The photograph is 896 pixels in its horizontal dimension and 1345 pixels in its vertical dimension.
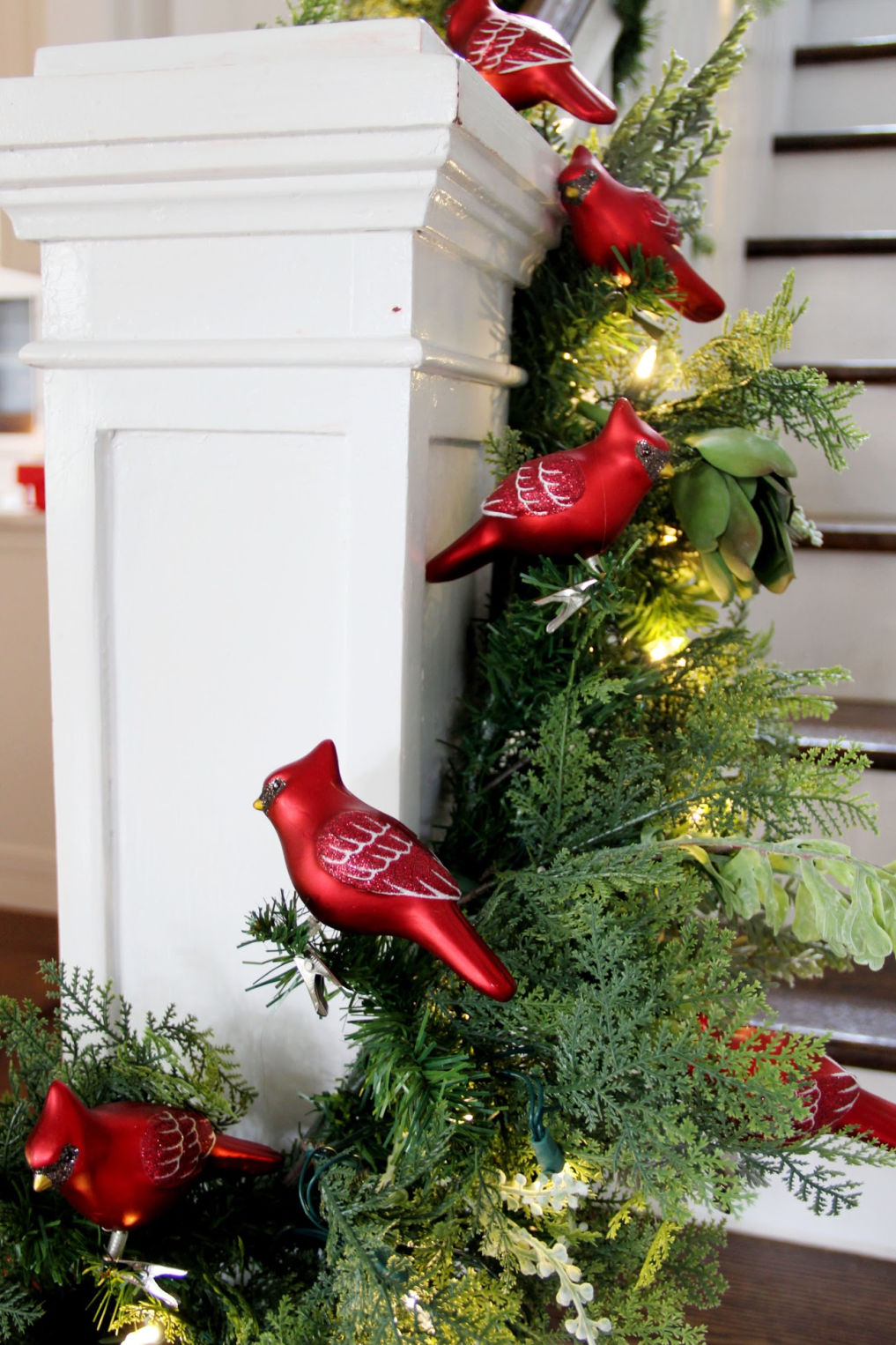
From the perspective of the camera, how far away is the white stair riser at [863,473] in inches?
57.2

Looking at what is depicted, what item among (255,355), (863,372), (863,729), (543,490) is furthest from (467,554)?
(863,372)

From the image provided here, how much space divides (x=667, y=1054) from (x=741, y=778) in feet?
0.67

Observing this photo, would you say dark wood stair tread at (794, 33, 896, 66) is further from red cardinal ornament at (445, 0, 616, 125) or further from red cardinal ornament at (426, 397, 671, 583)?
red cardinal ornament at (426, 397, 671, 583)

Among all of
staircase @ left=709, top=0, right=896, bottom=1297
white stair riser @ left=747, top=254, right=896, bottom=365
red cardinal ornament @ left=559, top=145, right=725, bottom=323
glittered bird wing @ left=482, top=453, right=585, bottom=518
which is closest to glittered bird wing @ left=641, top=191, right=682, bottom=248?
red cardinal ornament @ left=559, top=145, right=725, bottom=323

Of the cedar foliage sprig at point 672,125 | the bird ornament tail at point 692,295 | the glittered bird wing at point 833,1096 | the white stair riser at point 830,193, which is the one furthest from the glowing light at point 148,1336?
the white stair riser at point 830,193

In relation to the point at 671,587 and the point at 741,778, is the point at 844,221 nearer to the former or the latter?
the point at 671,587

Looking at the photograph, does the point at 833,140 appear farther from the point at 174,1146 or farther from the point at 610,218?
the point at 174,1146

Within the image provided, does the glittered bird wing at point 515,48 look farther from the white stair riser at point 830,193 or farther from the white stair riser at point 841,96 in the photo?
the white stair riser at point 841,96

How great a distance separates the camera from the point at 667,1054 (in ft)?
1.60

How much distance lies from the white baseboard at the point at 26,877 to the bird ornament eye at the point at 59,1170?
1.71 metres

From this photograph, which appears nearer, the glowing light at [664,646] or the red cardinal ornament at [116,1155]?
the red cardinal ornament at [116,1155]

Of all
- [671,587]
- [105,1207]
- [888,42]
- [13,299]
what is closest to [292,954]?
[105,1207]

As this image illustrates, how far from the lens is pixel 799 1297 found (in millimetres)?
818

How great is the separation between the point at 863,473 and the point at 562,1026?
3.85 feet
